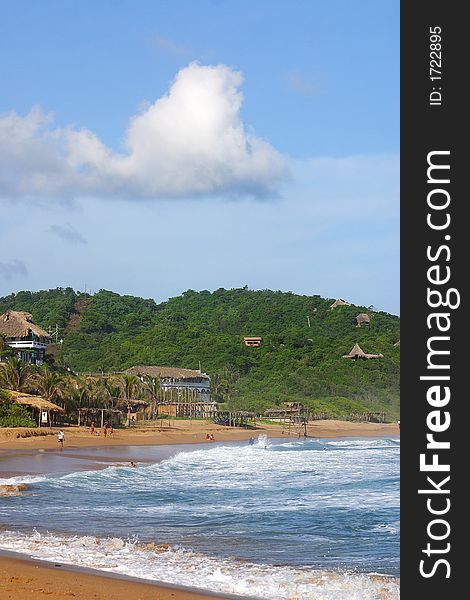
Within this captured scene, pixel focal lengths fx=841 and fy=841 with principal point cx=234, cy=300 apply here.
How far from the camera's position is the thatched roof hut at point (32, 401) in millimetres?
39094

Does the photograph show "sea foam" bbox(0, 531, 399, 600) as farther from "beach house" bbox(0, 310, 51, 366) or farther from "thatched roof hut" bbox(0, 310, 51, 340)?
"thatched roof hut" bbox(0, 310, 51, 340)

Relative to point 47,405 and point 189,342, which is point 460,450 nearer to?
point 47,405

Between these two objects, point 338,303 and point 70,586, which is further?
point 338,303

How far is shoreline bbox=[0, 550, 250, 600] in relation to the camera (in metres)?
8.30

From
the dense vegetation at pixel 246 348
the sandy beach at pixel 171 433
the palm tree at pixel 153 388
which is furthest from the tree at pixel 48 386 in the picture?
the dense vegetation at pixel 246 348

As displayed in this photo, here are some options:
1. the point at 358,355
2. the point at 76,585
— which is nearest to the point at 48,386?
the point at 76,585

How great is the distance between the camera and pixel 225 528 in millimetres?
14352

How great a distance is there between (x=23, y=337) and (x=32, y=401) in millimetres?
21476

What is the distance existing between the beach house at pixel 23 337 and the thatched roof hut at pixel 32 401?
17.0 meters

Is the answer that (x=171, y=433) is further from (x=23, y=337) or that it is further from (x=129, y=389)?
(x=23, y=337)

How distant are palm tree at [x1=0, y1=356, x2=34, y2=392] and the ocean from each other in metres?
17.8

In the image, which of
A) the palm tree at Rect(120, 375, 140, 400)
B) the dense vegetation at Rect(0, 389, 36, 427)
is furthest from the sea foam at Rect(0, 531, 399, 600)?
the palm tree at Rect(120, 375, 140, 400)

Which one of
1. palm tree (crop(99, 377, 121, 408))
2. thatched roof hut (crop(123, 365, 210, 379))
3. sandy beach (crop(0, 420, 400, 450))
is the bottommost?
sandy beach (crop(0, 420, 400, 450))

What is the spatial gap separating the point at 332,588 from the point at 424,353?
5186 mm
